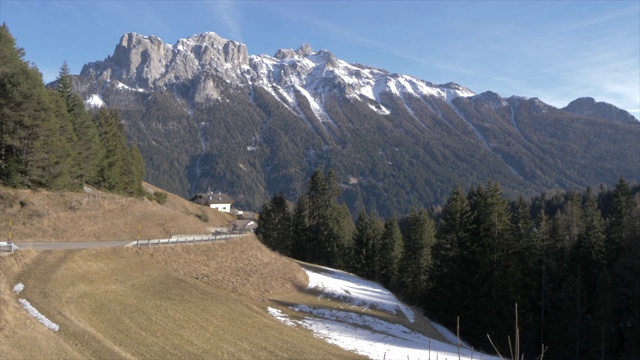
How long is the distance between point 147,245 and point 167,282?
4.54m

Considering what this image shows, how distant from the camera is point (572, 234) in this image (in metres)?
45.1

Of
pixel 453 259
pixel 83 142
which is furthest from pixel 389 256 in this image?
pixel 83 142

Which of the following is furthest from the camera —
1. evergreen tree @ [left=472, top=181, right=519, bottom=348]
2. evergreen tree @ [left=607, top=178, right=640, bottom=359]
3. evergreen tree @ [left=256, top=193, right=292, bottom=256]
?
evergreen tree @ [left=256, top=193, right=292, bottom=256]

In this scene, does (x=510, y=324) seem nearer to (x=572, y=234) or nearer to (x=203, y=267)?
(x=572, y=234)

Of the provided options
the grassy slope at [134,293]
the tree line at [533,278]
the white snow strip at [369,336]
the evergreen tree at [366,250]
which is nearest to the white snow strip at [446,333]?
the tree line at [533,278]

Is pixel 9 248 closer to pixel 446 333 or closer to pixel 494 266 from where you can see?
pixel 446 333

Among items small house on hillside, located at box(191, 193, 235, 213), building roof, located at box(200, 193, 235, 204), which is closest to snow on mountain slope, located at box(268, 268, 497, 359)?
small house on hillside, located at box(191, 193, 235, 213)

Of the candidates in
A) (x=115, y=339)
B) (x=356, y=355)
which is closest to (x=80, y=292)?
(x=115, y=339)

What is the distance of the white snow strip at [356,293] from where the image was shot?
35.9 meters

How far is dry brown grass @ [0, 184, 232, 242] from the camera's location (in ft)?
97.3

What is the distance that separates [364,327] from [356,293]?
28.1ft

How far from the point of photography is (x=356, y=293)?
125ft

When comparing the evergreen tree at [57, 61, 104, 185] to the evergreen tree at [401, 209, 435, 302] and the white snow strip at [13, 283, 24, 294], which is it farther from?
the evergreen tree at [401, 209, 435, 302]

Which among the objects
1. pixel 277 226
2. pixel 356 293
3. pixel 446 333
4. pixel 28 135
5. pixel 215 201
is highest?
pixel 215 201
